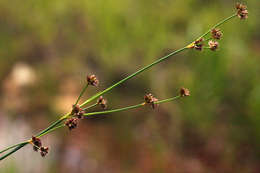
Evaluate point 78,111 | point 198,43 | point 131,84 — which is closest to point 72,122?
point 78,111

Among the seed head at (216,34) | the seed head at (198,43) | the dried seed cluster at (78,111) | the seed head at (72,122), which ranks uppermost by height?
the seed head at (216,34)

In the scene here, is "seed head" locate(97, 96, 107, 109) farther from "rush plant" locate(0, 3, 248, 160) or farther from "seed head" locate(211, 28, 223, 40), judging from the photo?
"seed head" locate(211, 28, 223, 40)

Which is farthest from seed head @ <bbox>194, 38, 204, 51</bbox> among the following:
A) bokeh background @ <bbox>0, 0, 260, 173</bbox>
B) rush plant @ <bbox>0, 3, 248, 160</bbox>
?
bokeh background @ <bbox>0, 0, 260, 173</bbox>

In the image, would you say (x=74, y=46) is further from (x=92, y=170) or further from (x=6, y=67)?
(x=92, y=170)

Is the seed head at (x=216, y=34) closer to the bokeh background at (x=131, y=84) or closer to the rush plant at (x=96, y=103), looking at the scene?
the rush plant at (x=96, y=103)

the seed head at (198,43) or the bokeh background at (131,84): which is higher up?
the bokeh background at (131,84)

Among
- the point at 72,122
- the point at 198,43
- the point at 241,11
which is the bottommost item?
the point at 72,122

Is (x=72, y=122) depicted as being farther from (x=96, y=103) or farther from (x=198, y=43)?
(x=198, y=43)

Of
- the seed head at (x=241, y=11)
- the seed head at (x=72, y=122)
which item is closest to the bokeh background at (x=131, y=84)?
the seed head at (x=241, y=11)
